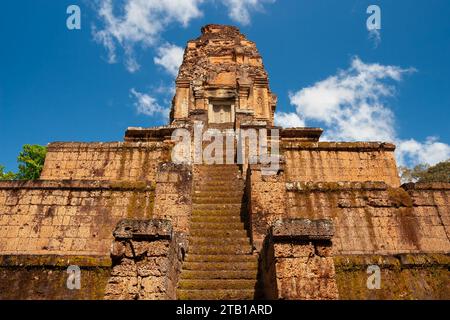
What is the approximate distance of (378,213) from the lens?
29.6 ft

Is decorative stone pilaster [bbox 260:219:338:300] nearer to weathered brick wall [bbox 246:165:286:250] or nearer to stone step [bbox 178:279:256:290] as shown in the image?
stone step [bbox 178:279:256:290]

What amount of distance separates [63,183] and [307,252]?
25.1 feet

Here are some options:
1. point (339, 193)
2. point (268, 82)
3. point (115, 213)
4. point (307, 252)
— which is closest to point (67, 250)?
point (115, 213)

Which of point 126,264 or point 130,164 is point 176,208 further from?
point 130,164

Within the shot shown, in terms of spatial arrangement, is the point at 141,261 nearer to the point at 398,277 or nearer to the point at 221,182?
the point at 398,277

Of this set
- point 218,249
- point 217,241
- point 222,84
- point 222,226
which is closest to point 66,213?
point 222,226

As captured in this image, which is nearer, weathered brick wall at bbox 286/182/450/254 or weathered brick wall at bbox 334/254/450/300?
weathered brick wall at bbox 334/254/450/300

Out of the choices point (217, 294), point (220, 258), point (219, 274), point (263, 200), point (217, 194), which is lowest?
point (217, 294)

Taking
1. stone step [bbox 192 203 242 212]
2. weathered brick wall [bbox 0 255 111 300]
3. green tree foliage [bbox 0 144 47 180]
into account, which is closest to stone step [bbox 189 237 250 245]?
stone step [bbox 192 203 242 212]

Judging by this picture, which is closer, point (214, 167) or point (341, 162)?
point (214, 167)

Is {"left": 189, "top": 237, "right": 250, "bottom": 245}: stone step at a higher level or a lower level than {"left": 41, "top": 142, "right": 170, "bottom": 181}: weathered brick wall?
lower

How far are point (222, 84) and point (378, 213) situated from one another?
11.6 meters

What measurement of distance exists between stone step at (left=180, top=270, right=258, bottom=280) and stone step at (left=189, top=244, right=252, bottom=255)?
0.66 metres

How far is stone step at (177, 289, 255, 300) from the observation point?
558cm
